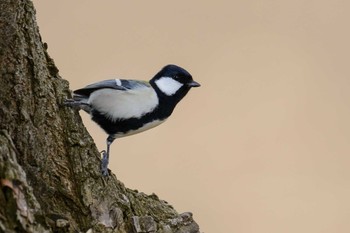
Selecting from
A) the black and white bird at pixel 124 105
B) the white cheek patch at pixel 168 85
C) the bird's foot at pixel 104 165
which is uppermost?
the white cheek patch at pixel 168 85

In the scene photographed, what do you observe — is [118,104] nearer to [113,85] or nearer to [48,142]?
[113,85]

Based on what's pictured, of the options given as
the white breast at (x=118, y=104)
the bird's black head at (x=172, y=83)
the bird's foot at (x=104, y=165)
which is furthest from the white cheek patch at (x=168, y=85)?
the bird's foot at (x=104, y=165)

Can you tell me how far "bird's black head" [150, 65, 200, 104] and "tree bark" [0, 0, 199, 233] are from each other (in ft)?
1.59

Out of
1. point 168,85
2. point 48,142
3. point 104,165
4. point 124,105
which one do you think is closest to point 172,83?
point 168,85

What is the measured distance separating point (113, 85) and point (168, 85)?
0.75 ft

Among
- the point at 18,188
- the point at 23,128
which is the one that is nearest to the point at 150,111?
the point at 23,128

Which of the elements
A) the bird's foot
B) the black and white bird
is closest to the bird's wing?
the black and white bird

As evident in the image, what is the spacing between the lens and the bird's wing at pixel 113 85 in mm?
2146

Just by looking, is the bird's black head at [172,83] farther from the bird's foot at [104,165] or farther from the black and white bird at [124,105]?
the bird's foot at [104,165]

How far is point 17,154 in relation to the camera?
170 centimetres

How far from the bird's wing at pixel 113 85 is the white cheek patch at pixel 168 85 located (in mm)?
48

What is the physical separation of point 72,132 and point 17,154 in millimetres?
187

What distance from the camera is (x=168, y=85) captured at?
7.68 ft

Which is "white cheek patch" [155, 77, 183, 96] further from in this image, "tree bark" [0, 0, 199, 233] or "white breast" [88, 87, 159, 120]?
"tree bark" [0, 0, 199, 233]
